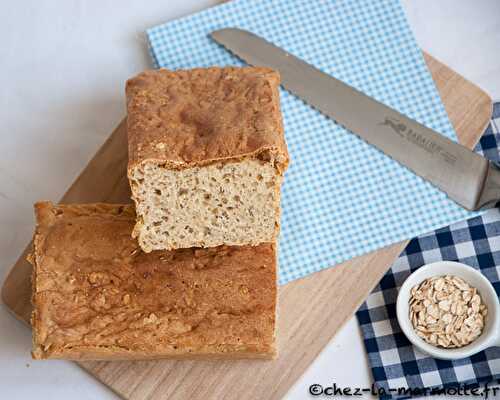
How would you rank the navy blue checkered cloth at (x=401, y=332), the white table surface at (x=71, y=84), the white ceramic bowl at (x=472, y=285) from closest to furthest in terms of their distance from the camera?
the white ceramic bowl at (x=472, y=285)
the navy blue checkered cloth at (x=401, y=332)
the white table surface at (x=71, y=84)

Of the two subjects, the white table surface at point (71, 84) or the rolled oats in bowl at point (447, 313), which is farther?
the white table surface at point (71, 84)

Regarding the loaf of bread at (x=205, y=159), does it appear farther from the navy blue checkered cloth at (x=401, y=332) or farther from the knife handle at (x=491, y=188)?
the knife handle at (x=491, y=188)

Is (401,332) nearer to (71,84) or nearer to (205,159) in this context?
(205,159)

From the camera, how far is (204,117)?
11.2ft

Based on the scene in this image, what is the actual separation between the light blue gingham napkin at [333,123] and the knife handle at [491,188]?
0.13 m

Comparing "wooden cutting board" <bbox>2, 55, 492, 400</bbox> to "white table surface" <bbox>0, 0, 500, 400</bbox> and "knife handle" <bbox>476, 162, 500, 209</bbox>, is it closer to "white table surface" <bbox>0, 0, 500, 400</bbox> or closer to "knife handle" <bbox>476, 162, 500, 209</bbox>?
"white table surface" <bbox>0, 0, 500, 400</bbox>

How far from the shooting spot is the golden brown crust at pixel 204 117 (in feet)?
10.7

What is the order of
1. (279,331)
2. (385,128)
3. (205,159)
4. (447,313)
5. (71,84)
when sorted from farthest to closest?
(71,84) < (385,128) < (279,331) < (447,313) < (205,159)

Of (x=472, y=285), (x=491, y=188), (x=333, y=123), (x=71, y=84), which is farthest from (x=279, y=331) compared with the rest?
(x=71, y=84)

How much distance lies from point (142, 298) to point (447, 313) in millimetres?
1590

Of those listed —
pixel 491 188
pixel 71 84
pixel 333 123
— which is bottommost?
pixel 491 188

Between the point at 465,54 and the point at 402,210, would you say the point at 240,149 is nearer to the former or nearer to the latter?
the point at 402,210

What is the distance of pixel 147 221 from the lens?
135 inches

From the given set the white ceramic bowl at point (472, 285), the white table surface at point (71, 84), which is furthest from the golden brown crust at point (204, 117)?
the white ceramic bowl at point (472, 285)
